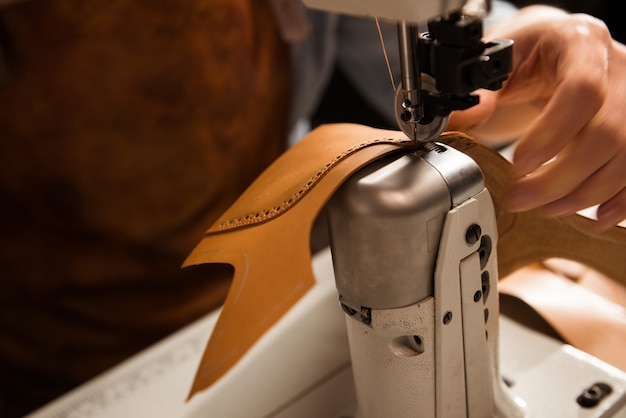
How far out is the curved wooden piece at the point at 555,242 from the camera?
643 millimetres

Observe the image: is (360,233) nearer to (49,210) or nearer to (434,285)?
(434,285)

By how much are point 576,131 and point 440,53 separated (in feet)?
0.63

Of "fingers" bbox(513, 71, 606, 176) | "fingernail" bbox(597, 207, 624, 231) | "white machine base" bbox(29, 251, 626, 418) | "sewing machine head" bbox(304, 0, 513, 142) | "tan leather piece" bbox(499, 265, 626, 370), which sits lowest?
"white machine base" bbox(29, 251, 626, 418)

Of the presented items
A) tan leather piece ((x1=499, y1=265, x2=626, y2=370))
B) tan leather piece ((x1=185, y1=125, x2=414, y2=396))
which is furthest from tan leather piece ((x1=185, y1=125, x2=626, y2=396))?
tan leather piece ((x1=499, y1=265, x2=626, y2=370))

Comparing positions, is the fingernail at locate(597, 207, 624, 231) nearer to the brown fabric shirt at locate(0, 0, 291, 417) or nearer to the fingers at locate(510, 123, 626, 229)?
the fingers at locate(510, 123, 626, 229)

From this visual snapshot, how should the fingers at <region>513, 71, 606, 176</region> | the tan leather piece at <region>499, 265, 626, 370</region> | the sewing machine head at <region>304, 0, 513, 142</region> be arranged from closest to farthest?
1. the sewing machine head at <region>304, 0, 513, 142</region>
2. the fingers at <region>513, 71, 606, 176</region>
3. the tan leather piece at <region>499, 265, 626, 370</region>

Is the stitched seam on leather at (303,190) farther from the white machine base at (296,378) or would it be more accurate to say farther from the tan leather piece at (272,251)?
the white machine base at (296,378)

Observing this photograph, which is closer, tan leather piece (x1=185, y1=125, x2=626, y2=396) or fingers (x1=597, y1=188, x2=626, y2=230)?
tan leather piece (x1=185, y1=125, x2=626, y2=396)

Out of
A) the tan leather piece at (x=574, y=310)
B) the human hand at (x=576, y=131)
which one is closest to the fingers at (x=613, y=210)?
the human hand at (x=576, y=131)

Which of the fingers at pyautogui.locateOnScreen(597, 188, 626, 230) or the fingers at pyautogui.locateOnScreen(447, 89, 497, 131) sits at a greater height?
the fingers at pyautogui.locateOnScreen(447, 89, 497, 131)

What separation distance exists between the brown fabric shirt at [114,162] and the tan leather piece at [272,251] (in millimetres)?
597

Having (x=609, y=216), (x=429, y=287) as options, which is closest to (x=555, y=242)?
(x=609, y=216)

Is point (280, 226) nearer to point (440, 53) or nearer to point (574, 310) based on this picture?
point (440, 53)

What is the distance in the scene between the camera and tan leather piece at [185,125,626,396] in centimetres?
48
